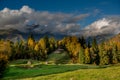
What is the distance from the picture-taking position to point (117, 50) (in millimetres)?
177875

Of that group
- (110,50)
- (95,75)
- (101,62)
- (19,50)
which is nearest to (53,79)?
(95,75)

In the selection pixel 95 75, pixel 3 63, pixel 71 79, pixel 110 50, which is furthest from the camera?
pixel 110 50

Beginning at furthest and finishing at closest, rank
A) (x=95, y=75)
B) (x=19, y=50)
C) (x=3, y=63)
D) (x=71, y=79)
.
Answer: (x=19, y=50) < (x=3, y=63) < (x=95, y=75) < (x=71, y=79)

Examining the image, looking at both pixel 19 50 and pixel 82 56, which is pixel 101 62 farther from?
pixel 19 50

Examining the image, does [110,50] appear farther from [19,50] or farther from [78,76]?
[78,76]

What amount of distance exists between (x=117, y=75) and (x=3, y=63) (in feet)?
127

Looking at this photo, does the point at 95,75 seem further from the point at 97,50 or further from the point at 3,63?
the point at 97,50

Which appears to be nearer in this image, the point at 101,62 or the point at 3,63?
the point at 3,63

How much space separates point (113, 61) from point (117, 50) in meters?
11.1

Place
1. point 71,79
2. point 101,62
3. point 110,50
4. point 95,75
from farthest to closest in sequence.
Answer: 1. point 110,50
2. point 101,62
3. point 95,75
4. point 71,79

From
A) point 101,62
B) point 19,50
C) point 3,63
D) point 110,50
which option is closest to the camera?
point 3,63

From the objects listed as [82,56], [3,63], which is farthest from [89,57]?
[3,63]

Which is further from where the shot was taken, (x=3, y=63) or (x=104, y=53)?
(x=104, y=53)

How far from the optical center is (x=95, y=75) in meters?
39.8
